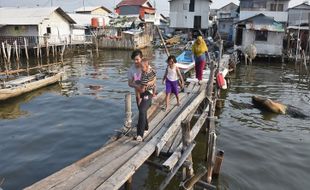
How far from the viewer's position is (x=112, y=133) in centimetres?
1273

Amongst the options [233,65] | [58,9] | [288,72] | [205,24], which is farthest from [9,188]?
[205,24]

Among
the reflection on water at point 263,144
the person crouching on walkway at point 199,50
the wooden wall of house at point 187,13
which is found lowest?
the reflection on water at point 263,144

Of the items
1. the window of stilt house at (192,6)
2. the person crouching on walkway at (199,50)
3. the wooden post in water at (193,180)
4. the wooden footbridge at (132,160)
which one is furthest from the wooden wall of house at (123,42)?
the wooden post in water at (193,180)

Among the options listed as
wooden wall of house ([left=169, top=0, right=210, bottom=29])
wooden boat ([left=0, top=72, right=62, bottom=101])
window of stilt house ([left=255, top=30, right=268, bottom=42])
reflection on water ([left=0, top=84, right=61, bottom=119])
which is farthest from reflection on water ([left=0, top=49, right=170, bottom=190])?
wooden wall of house ([left=169, top=0, right=210, bottom=29])

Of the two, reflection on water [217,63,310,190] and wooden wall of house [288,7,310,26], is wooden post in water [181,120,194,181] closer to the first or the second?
reflection on water [217,63,310,190]

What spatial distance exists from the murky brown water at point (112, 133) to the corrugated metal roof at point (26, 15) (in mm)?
14870

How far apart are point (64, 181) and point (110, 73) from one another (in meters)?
21.1

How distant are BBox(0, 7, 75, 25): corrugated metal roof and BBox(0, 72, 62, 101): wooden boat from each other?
48.0 feet

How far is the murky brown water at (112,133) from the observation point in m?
9.42

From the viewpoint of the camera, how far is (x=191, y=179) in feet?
22.5

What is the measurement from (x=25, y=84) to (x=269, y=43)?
2412cm

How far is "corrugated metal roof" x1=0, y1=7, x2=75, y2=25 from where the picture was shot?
33594 millimetres

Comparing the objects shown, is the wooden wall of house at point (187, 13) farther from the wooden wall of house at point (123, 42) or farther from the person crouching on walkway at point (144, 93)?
the person crouching on walkway at point (144, 93)

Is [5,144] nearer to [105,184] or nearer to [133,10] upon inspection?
Result: [105,184]
